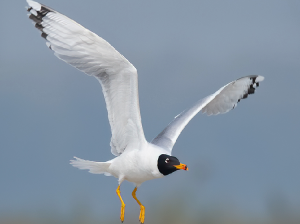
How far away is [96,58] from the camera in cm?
570

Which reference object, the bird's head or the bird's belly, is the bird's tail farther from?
the bird's head

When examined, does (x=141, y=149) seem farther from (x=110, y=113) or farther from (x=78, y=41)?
(x=78, y=41)

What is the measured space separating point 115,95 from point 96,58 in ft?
1.58

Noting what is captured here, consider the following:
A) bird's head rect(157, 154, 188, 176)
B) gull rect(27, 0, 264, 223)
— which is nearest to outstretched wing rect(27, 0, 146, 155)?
gull rect(27, 0, 264, 223)

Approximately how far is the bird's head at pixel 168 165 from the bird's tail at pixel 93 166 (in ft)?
2.79

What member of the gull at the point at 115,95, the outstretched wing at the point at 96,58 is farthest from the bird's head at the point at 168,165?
the outstretched wing at the point at 96,58

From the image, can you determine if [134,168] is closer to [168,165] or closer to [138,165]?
[138,165]

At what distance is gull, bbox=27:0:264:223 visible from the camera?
5566mm

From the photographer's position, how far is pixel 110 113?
6105mm

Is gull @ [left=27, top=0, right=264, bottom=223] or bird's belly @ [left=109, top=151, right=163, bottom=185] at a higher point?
gull @ [left=27, top=0, right=264, bottom=223]

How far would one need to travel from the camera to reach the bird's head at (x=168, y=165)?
5633 mm

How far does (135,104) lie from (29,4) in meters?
1.50

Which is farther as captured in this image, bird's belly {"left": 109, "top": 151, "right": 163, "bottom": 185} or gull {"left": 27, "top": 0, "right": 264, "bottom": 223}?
bird's belly {"left": 109, "top": 151, "right": 163, "bottom": 185}

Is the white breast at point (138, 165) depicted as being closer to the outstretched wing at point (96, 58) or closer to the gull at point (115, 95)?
the gull at point (115, 95)
